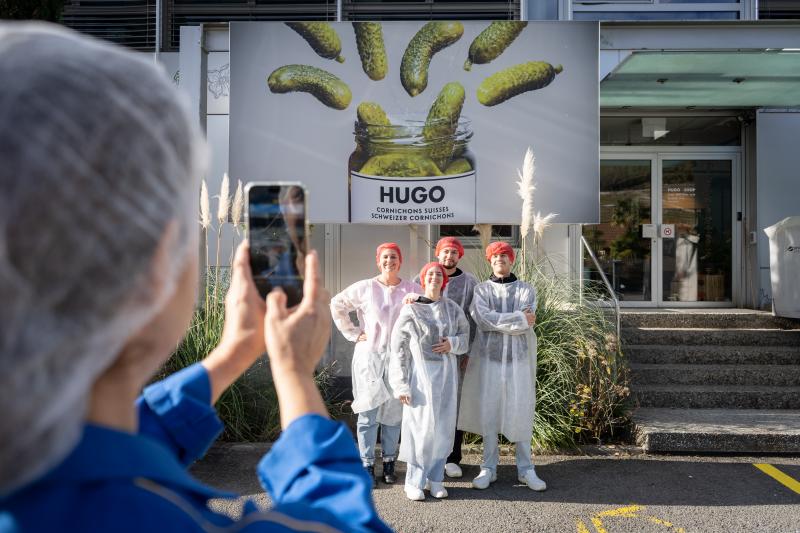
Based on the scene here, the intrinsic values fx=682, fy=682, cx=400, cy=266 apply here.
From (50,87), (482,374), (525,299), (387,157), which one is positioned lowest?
(482,374)

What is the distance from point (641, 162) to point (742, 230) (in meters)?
1.82

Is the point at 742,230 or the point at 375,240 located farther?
the point at 742,230

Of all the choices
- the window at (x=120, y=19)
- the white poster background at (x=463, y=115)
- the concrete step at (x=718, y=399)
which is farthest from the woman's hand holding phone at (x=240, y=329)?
the window at (x=120, y=19)

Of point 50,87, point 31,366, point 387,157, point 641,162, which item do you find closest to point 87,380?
point 31,366

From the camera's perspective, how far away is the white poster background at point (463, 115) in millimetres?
7680

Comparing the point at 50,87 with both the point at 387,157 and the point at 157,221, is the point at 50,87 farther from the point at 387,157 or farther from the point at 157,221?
the point at 387,157

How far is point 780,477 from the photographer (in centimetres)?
541

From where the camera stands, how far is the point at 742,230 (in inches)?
408

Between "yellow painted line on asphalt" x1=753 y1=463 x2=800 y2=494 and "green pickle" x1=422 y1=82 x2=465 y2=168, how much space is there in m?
4.34

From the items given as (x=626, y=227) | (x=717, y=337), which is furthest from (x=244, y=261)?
(x=626, y=227)

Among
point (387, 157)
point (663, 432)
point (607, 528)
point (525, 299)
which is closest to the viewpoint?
point (607, 528)

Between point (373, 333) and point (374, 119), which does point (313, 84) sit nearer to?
point (374, 119)

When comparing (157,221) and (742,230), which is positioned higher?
(742,230)

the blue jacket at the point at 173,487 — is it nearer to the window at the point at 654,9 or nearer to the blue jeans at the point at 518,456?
the blue jeans at the point at 518,456
